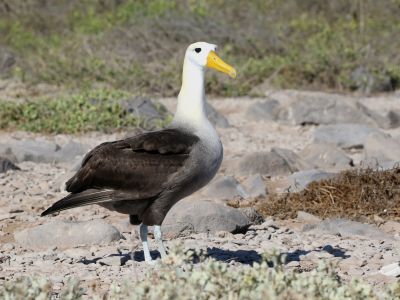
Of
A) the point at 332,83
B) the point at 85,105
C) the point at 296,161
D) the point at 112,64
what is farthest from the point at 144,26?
the point at 296,161

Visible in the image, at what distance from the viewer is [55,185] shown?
31.4 feet

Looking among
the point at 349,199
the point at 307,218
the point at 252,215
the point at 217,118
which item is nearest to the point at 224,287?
the point at 252,215

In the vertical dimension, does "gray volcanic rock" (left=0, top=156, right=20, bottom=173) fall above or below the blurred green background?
below

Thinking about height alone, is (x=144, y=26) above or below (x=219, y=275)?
above

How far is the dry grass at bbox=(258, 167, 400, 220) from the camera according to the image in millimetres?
8203

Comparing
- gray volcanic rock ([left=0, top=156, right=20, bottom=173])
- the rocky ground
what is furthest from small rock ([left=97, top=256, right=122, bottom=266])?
gray volcanic rock ([left=0, top=156, right=20, bottom=173])

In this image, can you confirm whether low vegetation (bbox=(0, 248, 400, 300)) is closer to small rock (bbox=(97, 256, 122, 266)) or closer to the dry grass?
small rock (bbox=(97, 256, 122, 266))

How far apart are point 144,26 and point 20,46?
2.73 metres

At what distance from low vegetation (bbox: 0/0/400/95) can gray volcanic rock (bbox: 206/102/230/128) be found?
1.84 metres

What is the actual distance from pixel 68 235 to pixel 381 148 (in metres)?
4.80

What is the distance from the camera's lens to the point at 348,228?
7.65 meters

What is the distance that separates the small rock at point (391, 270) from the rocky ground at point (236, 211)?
0.03 feet

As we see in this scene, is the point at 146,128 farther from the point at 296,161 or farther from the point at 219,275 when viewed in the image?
the point at 219,275

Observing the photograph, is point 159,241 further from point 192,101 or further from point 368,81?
point 368,81
